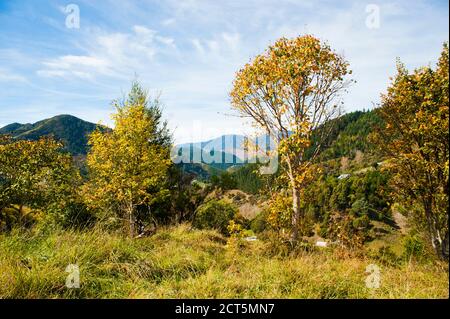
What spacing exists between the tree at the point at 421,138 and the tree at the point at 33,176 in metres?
12.9

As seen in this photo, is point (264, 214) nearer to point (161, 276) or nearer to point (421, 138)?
point (421, 138)

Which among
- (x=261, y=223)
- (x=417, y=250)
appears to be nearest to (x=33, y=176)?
(x=417, y=250)

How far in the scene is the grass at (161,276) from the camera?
4809 mm

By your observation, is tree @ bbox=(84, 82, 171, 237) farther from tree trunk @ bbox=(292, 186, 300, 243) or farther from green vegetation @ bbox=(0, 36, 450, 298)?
tree trunk @ bbox=(292, 186, 300, 243)

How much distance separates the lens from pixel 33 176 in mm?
12484

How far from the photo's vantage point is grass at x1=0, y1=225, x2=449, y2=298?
481cm

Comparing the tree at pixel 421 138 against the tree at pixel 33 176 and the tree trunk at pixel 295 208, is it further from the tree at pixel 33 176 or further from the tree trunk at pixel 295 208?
the tree at pixel 33 176

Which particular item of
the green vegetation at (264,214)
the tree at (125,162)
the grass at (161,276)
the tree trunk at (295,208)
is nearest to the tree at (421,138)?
the green vegetation at (264,214)

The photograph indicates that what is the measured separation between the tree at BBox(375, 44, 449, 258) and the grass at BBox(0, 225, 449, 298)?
1.19 m

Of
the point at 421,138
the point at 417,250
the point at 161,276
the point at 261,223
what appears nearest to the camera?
the point at 161,276

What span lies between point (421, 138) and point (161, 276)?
25.1 ft

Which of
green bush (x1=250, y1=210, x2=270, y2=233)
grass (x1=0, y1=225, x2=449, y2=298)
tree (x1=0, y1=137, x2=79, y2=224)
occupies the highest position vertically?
tree (x1=0, y1=137, x2=79, y2=224)

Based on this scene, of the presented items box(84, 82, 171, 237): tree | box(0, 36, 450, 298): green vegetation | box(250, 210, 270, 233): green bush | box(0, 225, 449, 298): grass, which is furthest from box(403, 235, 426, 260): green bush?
box(84, 82, 171, 237): tree

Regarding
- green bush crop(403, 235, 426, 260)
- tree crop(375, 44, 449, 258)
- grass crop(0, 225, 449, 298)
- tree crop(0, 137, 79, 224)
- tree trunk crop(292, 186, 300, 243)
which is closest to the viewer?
grass crop(0, 225, 449, 298)
